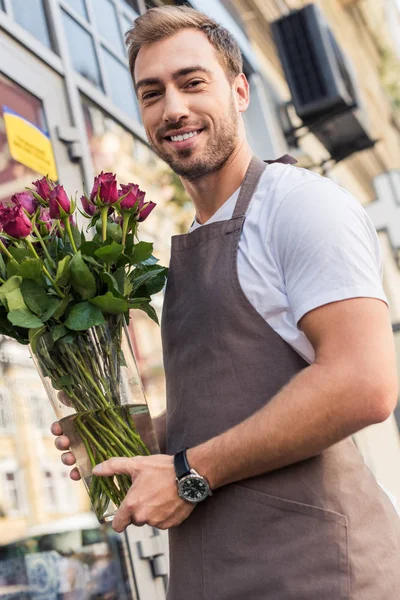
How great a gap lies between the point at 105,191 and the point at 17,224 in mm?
168

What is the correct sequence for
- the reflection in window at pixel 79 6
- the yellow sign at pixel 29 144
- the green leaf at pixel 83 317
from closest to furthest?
the green leaf at pixel 83 317 < the yellow sign at pixel 29 144 < the reflection in window at pixel 79 6

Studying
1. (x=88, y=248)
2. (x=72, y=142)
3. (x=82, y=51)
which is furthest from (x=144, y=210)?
(x=82, y=51)

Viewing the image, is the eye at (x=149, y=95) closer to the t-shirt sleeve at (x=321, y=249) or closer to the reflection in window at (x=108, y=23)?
the t-shirt sleeve at (x=321, y=249)

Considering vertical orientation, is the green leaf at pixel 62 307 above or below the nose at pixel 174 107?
below

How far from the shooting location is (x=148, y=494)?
1300mm

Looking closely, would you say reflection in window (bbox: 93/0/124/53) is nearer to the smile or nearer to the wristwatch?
the smile

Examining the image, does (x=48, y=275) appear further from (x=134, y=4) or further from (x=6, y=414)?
(x=134, y=4)

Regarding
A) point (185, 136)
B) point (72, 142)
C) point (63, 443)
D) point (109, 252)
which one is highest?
point (72, 142)

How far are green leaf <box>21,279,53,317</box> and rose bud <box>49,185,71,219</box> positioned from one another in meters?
0.13

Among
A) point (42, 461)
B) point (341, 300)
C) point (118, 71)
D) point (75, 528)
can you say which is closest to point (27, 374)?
point (42, 461)

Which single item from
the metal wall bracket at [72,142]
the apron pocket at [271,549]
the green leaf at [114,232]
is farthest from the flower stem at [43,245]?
the metal wall bracket at [72,142]

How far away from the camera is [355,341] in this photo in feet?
4.11

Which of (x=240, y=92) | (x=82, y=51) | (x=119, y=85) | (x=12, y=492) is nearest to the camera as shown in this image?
(x=240, y=92)

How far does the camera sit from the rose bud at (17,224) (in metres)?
1.36
